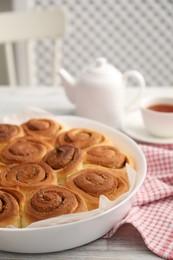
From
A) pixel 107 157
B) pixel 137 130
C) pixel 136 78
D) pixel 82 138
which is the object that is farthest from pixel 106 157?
pixel 136 78

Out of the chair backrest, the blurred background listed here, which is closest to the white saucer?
the chair backrest

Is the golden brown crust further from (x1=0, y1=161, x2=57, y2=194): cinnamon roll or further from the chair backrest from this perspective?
the chair backrest

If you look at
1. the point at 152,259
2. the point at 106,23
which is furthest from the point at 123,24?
the point at 152,259

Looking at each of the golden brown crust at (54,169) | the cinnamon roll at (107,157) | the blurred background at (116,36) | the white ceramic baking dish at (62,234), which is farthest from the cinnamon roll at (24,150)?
the blurred background at (116,36)

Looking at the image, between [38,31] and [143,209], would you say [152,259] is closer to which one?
Result: [143,209]

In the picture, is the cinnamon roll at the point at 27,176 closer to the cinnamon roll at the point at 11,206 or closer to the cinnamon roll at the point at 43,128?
the cinnamon roll at the point at 11,206

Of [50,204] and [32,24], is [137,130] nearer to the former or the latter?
[50,204]
